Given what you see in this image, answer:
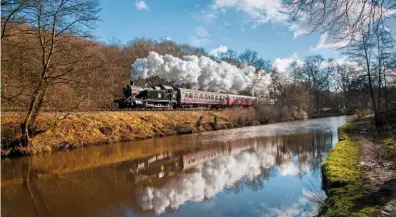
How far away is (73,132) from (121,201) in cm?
1176

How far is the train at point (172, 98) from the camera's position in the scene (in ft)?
87.4

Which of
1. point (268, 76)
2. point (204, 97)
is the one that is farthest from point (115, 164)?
point (268, 76)

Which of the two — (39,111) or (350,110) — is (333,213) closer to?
(39,111)

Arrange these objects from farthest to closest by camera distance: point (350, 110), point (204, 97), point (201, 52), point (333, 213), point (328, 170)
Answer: point (201, 52) → point (350, 110) → point (204, 97) → point (328, 170) → point (333, 213)

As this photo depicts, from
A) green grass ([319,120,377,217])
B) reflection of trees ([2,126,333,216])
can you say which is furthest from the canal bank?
reflection of trees ([2,126,333,216])

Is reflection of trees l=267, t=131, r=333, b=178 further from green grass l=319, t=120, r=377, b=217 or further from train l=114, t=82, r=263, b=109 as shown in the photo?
train l=114, t=82, r=263, b=109

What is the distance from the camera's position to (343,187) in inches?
278

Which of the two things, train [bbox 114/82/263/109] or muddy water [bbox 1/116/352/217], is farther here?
train [bbox 114/82/263/109]

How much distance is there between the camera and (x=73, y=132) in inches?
729

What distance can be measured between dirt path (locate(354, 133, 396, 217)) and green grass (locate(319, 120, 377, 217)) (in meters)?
0.16

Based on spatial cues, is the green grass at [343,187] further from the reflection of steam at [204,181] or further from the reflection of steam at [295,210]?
the reflection of steam at [204,181]

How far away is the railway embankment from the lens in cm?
1569

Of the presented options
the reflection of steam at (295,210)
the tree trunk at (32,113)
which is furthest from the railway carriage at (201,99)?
the reflection of steam at (295,210)

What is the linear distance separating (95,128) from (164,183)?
11684 millimetres
